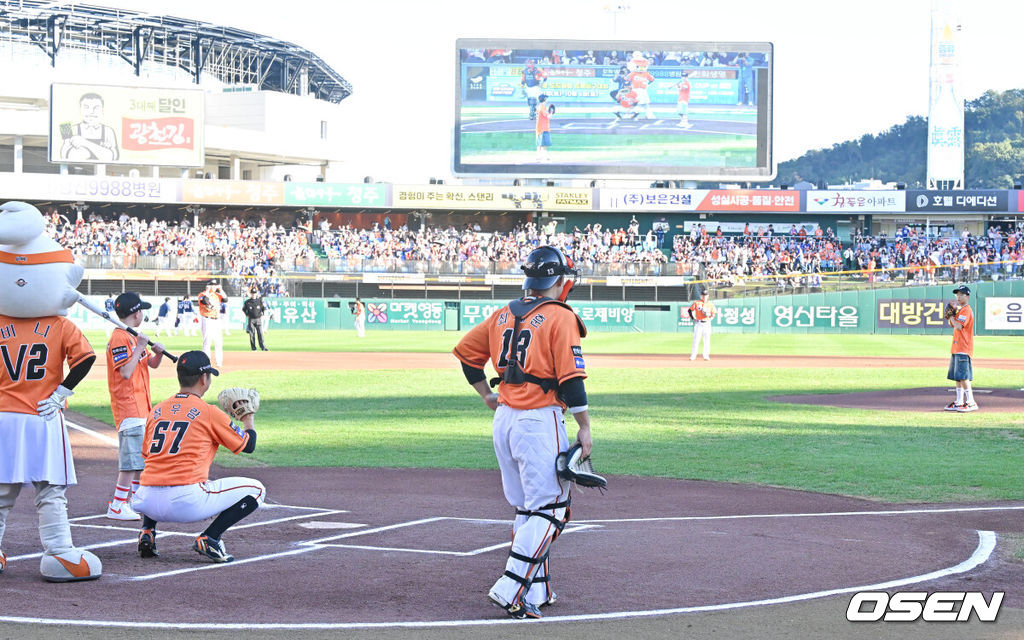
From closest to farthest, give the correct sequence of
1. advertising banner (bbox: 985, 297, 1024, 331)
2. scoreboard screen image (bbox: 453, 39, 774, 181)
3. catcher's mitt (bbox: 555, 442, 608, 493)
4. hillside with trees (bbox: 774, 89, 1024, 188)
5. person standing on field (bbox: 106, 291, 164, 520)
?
catcher's mitt (bbox: 555, 442, 608, 493)
person standing on field (bbox: 106, 291, 164, 520)
advertising banner (bbox: 985, 297, 1024, 331)
scoreboard screen image (bbox: 453, 39, 774, 181)
hillside with trees (bbox: 774, 89, 1024, 188)

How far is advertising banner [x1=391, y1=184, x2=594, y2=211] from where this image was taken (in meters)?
65.2

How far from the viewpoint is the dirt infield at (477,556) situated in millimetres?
6832

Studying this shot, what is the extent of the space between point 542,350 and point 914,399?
1729 centimetres

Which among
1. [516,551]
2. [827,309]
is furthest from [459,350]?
[827,309]

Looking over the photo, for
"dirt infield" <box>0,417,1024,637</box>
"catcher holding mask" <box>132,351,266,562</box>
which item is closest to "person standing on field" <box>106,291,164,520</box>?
"dirt infield" <box>0,417,1024,637</box>

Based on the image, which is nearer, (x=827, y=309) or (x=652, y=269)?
(x=827, y=309)

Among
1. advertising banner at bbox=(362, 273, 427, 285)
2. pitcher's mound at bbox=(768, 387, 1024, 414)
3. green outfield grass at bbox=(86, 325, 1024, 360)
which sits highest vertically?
advertising banner at bbox=(362, 273, 427, 285)

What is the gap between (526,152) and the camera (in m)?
59.6

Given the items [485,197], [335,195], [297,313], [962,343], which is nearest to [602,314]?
[485,197]

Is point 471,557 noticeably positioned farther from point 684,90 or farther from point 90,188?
point 90,188

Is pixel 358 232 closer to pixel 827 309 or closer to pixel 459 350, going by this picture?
pixel 827 309

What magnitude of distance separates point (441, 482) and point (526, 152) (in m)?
48.4

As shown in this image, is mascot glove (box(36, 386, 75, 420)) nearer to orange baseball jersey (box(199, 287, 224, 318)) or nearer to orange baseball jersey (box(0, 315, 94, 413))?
orange baseball jersey (box(0, 315, 94, 413))

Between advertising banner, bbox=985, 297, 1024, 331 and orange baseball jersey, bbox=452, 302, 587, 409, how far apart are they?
1927 inches
